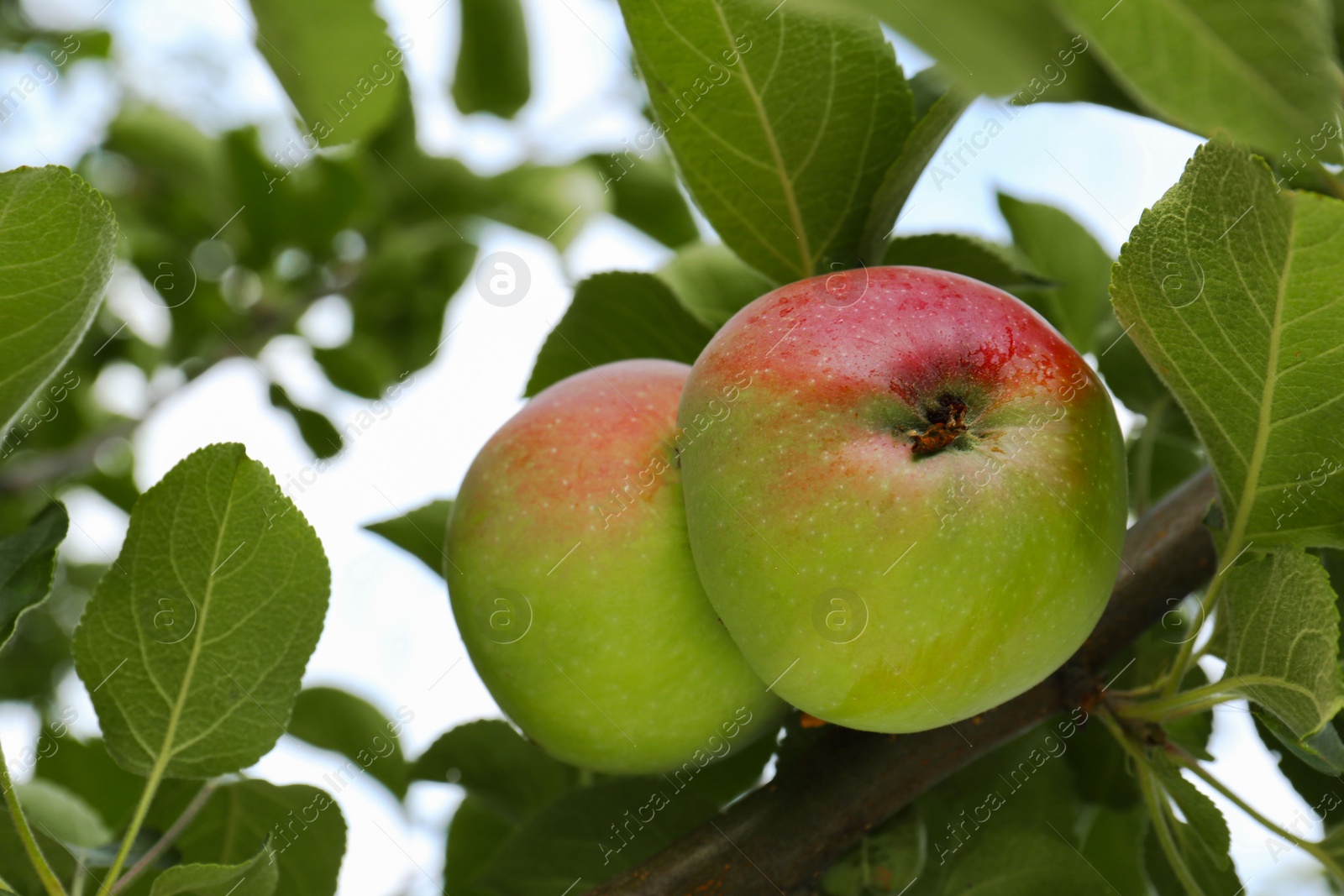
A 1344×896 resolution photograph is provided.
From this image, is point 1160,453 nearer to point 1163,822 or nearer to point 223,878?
point 1163,822

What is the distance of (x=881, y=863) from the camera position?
73 centimetres

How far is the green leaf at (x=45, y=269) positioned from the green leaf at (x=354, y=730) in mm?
520

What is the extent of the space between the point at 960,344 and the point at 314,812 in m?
0.60

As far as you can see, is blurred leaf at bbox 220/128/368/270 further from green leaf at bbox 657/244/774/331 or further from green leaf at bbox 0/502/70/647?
green leaf at bbox 0/502/70/647

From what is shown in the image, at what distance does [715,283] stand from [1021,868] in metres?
0.53

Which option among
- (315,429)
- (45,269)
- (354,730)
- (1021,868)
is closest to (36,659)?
(315,429)

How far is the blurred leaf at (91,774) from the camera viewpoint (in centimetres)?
106

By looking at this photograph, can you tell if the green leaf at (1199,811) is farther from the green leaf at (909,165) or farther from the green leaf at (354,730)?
the green leaf at (354,730)

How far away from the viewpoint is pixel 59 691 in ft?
5.88

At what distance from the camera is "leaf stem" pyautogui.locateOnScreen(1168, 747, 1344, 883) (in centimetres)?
67

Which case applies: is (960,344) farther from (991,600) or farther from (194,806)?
(194,806)

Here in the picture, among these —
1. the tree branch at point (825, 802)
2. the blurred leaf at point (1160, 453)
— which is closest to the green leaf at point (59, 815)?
the tree branch at point (825, 802)

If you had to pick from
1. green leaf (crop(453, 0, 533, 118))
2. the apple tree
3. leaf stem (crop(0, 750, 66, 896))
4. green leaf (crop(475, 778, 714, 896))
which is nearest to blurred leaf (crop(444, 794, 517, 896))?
the apple tree

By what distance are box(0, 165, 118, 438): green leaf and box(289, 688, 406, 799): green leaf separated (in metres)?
0.52
